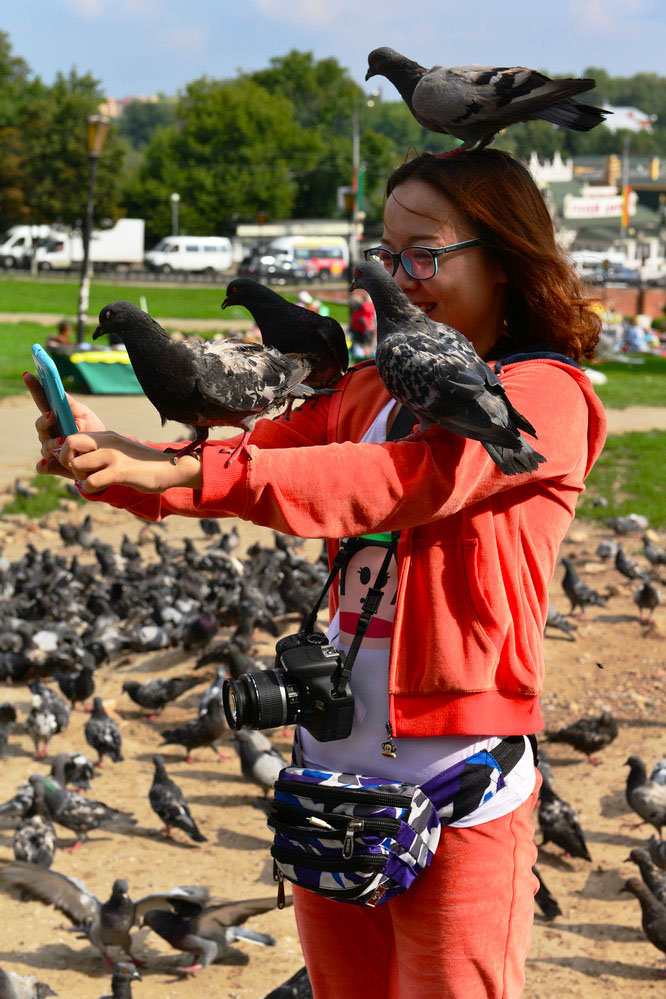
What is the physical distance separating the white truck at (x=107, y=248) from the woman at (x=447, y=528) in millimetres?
60401

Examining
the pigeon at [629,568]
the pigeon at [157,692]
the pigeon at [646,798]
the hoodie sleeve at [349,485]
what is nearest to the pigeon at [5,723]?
the pigeon at [157,692]

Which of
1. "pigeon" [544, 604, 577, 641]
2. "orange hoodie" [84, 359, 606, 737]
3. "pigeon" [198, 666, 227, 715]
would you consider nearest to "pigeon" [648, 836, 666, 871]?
"pigeon" [198, 666, 227, 715]

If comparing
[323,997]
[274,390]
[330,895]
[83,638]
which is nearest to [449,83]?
[274,390]

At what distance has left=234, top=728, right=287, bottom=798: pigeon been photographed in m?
6.34

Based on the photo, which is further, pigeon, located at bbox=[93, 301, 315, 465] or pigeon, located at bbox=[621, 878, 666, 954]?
pigeon, located at bbox=[621, 878, 666, 954]

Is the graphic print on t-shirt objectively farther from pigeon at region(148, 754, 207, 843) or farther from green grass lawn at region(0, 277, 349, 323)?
green grass lawn at region(0, 277, 349, 323)

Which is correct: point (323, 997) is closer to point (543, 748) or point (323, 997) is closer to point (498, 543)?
point (498, 543)

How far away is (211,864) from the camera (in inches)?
228

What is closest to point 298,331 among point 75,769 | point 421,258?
point 421,258

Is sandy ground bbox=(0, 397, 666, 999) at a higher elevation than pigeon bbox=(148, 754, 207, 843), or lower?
lower

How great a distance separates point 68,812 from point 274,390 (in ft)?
13.1

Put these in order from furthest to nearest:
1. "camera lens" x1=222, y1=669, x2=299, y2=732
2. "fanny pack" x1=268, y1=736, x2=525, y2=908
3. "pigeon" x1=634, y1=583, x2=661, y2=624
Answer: "pigeon" x1=634, y1=583, x2=661, y2=624
"camera lens" x1=222, y1=669, x2=299, y2=732
"fanny pack" x1=268, y1=736, x2=525, y2=908

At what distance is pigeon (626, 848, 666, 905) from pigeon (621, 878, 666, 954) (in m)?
0.03

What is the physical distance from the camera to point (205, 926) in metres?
4.70
